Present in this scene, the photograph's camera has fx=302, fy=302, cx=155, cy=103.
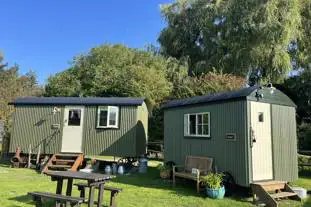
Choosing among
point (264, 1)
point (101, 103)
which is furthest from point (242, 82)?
point (101, 103)

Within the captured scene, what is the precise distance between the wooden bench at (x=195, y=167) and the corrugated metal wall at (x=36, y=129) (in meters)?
6.30

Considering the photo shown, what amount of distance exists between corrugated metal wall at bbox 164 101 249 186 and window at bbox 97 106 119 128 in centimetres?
342

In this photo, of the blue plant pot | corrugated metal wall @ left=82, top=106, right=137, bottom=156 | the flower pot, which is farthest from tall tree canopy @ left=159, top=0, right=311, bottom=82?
the blue plant pot

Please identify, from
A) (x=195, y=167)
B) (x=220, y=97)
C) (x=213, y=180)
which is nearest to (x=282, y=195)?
(x=213, y=180)

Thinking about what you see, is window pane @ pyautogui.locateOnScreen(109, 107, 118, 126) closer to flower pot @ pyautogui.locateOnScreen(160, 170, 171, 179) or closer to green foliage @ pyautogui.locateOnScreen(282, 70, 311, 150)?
flower pot @ pyautogui.locateOnScreen(160, 170, 171, 179)

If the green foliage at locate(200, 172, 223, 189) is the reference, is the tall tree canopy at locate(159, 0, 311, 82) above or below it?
above

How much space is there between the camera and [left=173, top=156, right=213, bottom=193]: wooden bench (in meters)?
8.92

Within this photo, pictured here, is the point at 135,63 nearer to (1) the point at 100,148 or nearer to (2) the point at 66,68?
(2) the point at 66,68

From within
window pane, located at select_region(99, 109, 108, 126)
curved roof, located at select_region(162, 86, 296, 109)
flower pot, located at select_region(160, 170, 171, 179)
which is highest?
curved roof, located at select_region(162, 86, 296, 109)

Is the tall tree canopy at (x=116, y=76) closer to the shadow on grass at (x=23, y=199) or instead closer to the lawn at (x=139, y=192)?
the lawn at (x=139, y=192)

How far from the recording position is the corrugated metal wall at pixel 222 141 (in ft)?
27.1

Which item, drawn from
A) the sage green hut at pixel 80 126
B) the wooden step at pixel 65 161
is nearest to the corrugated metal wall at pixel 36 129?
the sage green hut at pixel 80 126

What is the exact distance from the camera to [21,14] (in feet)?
64.9

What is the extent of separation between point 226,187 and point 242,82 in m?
11.0
